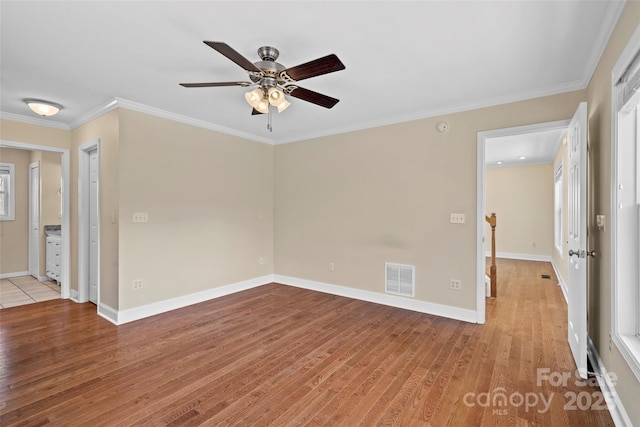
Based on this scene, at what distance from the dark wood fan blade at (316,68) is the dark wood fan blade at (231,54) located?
0.80 feet

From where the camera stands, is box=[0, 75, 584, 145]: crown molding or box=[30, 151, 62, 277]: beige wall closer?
box=[0, 75, 584, 145]: crown molding

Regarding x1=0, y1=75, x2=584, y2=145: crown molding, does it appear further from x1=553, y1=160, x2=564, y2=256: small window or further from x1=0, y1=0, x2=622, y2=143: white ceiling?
x1=553, y1=160, x2=564, y2=256: small window

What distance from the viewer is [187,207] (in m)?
4.04

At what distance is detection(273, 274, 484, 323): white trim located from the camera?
353 cm

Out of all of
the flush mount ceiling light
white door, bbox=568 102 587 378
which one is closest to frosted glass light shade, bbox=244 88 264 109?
white door, bbox=568 102 587 378

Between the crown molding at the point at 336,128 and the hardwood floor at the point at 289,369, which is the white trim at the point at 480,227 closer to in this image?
the hardwood floor at the point at 289,369

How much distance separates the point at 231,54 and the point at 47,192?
582 centimetres

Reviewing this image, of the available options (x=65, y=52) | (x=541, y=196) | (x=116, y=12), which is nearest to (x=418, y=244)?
(x=116, y=12)

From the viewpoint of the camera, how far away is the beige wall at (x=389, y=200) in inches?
136

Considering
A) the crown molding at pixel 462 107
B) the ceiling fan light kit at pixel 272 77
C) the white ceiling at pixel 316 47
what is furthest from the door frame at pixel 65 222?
the crown molding at pixel 462 107

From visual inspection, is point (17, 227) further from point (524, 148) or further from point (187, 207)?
point (524, 148)

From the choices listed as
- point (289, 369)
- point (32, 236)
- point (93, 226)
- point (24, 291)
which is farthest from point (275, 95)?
point (32, 236)

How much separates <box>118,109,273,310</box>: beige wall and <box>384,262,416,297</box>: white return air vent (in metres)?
2.17

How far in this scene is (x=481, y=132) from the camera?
3.39 metres
